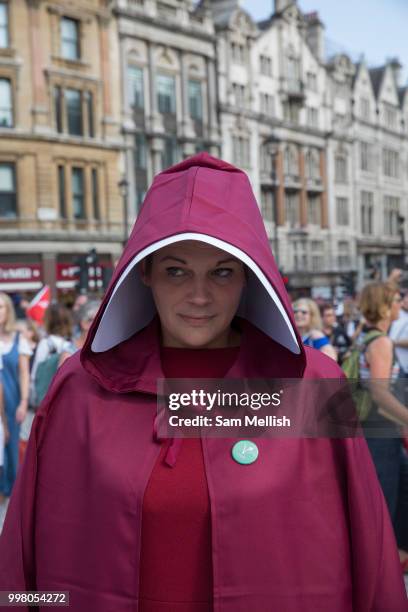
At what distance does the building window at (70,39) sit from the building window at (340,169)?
2077 cm

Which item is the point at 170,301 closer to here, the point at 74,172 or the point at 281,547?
the point at 281,547

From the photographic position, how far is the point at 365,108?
45.9 meters

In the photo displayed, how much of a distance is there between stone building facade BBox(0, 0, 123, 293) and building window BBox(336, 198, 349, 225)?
730 inches

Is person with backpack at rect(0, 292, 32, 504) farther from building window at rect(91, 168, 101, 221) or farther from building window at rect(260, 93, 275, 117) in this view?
building window at rect(260, 93, 275, 117)

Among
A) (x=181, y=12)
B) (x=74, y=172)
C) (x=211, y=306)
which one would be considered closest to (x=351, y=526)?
(x=211, y=306)

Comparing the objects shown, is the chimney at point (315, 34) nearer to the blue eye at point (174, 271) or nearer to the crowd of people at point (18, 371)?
the crowd of people at point (18, 371)

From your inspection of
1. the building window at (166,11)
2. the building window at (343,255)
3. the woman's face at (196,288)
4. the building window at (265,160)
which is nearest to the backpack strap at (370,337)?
the woman's face at (196,288)

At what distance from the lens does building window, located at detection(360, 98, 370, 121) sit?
149ft

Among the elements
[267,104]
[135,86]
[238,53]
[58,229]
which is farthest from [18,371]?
[267,104]

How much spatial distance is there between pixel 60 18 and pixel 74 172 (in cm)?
633

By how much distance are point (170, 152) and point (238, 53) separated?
335 inches

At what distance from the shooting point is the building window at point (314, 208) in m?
40.0

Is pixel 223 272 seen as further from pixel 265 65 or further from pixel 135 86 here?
pixel 265 65

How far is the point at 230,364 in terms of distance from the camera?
1816 mm
